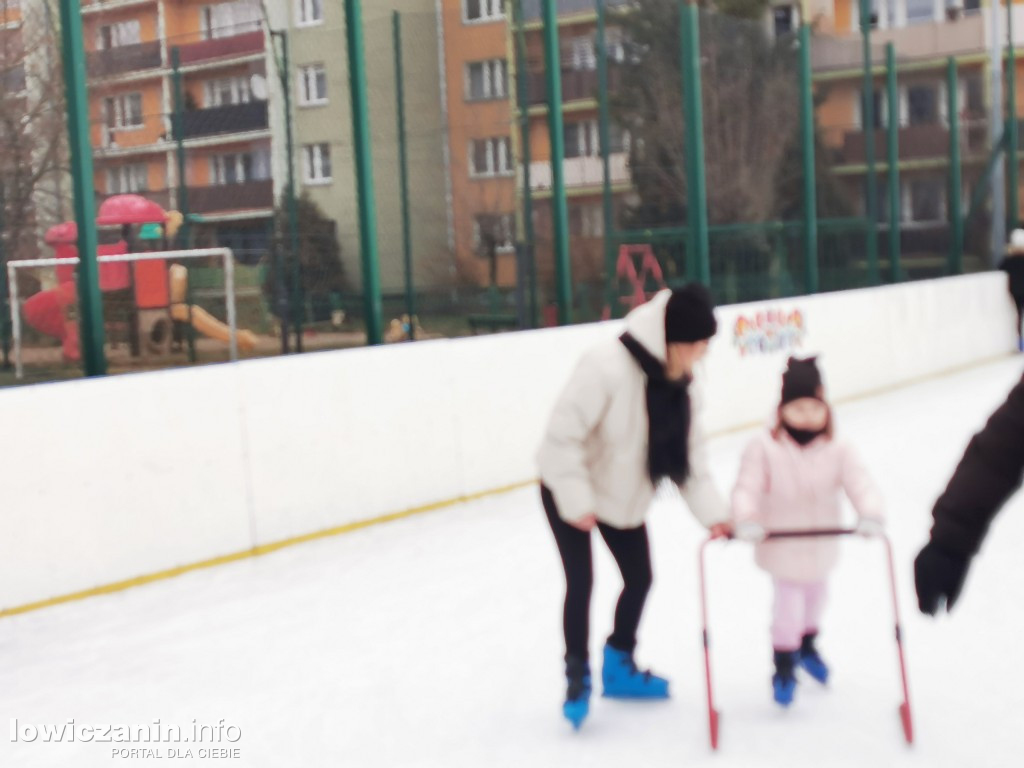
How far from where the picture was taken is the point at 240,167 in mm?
10609

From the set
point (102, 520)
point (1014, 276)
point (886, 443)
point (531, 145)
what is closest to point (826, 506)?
point (102, 520)

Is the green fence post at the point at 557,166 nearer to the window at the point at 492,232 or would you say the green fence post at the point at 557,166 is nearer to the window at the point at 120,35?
the window at the point at 492,232

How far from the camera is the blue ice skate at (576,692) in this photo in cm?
360

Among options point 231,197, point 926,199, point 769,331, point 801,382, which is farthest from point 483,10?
point 926,199

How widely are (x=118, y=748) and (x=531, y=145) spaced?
6.50 meters

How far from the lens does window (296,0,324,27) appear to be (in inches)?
326

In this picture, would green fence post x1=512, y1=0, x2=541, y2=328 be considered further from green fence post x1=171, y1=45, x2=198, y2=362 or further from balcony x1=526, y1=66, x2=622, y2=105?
green fence post x1=171, y1=45, x2=198, y2=362

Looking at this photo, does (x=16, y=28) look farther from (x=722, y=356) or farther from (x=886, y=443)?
(x=886, y=443)

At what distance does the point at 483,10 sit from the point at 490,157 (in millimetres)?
979

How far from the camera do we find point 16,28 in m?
8.38

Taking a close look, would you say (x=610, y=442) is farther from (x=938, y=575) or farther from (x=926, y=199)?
(x=926, y=199)

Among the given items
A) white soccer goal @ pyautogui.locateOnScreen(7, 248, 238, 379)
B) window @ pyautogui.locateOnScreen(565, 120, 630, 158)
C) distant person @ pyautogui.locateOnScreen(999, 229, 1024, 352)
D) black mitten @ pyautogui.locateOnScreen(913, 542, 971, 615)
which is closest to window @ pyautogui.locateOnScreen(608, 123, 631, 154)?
window @ pyautogui.locateOnScreen(565, 120, 630, 158)

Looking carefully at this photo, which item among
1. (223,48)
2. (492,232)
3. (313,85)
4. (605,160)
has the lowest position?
(492,232)

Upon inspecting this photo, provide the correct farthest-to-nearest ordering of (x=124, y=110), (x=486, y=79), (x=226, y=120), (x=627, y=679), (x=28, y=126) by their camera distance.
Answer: (x=226, y=120) → (x=124, y=110) → (x=486, y=79) → (x=28, y=126) → (x=627, y=679)
